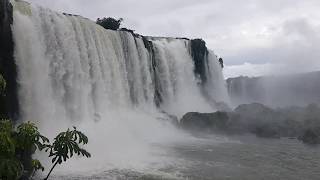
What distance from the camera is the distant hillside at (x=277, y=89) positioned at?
74250mm

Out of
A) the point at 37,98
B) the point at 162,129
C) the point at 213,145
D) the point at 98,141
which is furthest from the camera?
the point at 162,129

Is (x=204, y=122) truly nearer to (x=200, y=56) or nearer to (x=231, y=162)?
(x=200, y=56)

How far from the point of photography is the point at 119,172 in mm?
17500

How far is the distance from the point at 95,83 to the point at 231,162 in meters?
10.2

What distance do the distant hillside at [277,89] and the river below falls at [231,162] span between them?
45164 millimetres

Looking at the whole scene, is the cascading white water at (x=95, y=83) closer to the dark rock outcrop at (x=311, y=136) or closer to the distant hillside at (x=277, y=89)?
the dark rock outcrop at (x=311, y=136)

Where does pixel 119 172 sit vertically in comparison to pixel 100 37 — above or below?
below

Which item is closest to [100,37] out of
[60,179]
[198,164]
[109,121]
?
[109,121]

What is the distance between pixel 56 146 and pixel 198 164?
13.9 metres

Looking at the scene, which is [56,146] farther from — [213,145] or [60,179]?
[213,145]

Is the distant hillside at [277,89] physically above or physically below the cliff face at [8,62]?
above

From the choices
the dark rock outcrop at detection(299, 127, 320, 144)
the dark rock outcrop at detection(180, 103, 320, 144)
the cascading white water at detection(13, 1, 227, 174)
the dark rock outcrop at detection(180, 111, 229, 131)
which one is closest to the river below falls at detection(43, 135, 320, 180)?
the dark rock outcrop at detection(299, 127, 320, 144)

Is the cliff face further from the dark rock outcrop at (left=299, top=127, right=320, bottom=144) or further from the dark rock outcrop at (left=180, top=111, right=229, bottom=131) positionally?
the dark rock outcrop at (left=299, top=127, right=320, bottom=144)

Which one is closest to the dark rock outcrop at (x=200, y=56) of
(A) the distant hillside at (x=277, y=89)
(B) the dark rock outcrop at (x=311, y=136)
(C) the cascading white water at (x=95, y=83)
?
(C) the cascading white water at (x=95, y=83)
